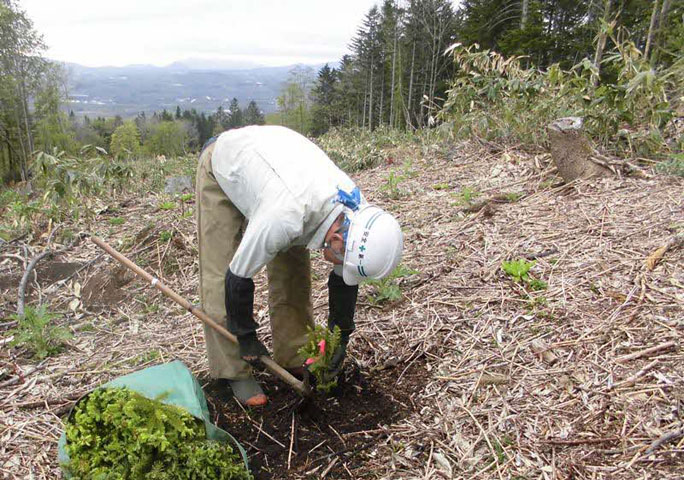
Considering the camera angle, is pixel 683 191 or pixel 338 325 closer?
pixel 338 325

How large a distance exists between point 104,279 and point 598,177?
176 inches

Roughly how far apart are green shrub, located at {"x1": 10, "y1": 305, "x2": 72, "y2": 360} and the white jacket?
1.68 m

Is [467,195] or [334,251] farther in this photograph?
[467,195]

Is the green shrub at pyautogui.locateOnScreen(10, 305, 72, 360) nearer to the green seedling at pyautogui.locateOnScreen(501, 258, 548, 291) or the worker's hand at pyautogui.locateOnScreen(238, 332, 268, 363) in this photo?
the worker's hand at pyautogui.locateOnScreen(238, 332, 268, 363)

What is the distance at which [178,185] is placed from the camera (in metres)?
6.84

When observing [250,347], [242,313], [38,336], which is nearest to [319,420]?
[250,347]

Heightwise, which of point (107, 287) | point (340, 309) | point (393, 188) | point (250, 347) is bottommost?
point (107, 287)

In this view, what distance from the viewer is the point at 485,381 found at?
2223 millimetres

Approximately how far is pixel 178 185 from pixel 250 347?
17.3 ft

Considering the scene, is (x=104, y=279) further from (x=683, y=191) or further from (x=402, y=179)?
(x=683, y=191)

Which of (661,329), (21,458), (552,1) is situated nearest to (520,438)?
(661,329)

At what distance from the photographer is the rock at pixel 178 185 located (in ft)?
21.6

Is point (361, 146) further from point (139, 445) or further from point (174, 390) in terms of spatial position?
point (139, 445)

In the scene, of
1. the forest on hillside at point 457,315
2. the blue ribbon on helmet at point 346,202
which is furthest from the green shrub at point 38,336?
the blue ribbon on helmet at point 346,202
